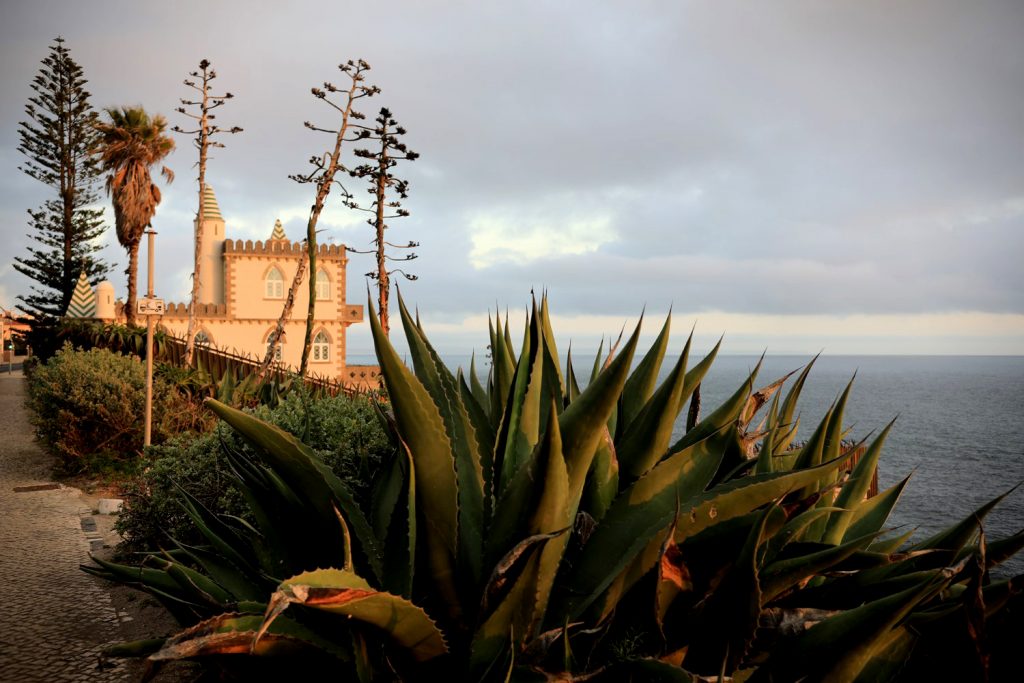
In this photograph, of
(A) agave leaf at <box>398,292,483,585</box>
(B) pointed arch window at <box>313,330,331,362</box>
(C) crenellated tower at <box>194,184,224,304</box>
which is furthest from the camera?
(B) pointed arch window at <box>313,330,331,362</box>

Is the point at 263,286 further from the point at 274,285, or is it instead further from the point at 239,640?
the point at 239,640

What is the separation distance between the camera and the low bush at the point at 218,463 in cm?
473

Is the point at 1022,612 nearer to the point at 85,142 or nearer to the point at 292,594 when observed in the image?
the point at 292,594

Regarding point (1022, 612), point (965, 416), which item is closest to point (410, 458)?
point (1022, 612)

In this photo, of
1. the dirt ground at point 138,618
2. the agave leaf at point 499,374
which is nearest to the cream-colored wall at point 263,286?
the dirt ground at point 138,618

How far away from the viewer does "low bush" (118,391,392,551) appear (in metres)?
4.73

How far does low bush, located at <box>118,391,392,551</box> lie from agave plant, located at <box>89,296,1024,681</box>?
96.0 inches

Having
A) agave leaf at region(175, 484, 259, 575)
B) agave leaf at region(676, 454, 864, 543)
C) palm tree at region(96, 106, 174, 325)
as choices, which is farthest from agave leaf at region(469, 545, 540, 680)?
palm tree at region(96, 106, 174, 325)

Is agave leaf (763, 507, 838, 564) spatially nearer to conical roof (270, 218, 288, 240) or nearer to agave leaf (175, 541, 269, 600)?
agave leaf (175, 541, 269, 600)

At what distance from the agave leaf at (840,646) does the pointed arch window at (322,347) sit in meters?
36.9

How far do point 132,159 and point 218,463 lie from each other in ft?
86.5

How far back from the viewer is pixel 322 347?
37.3 metres

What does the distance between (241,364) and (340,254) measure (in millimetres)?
19519

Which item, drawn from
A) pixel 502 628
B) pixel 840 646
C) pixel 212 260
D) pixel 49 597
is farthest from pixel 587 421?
pixel 212 260
